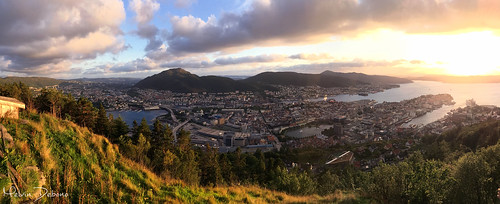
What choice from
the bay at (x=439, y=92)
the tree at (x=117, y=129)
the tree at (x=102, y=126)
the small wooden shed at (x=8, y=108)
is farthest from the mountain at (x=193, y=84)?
the small wooden shed at (x=8, y=108)

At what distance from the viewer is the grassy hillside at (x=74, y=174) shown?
8.73 feet

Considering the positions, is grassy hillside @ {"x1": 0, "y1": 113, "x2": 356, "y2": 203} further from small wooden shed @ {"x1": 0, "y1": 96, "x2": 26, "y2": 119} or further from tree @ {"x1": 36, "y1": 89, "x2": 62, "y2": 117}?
tree @ {"x1": 36, "y1": 89, "x2": 62, "y2": 117}

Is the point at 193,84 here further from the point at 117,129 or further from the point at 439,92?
the point at 439,92

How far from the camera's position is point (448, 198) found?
623 centimetres

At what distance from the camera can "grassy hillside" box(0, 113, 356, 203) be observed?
2660 mm

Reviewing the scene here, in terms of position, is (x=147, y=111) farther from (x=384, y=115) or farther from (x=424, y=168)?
(x=424, y=168)

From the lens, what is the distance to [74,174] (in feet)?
10.8

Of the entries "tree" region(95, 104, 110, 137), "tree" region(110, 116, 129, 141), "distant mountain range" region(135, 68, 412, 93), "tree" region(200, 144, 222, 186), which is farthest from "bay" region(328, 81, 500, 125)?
"tree" region(95, 104, 110, 137)

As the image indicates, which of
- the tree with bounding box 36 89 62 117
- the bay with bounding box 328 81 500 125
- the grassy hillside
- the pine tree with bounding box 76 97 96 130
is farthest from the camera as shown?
the bay with bounding box 328 81 500 125

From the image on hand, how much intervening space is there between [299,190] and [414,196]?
12.0 feet

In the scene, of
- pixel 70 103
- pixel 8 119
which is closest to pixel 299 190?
pixel 8 119

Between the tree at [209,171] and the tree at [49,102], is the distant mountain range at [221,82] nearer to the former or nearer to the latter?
the tree at [209,171]

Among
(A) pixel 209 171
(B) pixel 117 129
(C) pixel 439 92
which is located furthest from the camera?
(C) pixel 439 92

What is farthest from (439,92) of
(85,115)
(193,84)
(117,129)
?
(85,115)
